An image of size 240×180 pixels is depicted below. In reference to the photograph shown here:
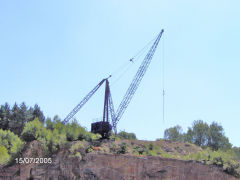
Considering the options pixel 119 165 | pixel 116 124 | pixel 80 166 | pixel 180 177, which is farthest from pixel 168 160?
pixel 116 124

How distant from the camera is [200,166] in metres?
25.4

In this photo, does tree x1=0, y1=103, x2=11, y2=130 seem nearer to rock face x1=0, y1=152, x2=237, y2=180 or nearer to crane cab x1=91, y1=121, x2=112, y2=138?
crane cab x1=91, y1=121, x2=112, y2=138

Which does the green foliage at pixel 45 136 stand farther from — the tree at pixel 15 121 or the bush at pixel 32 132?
the tree at pixel 15 121

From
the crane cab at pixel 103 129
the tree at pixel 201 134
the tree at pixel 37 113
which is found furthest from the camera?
the tree at pixel 201 134

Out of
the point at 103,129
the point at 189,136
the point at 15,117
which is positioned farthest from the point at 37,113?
the point at 189,136

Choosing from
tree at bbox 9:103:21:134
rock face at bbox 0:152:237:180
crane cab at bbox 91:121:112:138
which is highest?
tree at bbox 9:103:21:134

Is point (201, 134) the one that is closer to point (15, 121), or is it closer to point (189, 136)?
point (189, 136)

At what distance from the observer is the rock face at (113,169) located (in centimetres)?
2156

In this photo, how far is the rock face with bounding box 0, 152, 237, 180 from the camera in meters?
21.6

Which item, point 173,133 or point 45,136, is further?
point 173,133

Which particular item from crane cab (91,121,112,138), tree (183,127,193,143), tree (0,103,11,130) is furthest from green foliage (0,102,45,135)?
tree (183,127,193,143)

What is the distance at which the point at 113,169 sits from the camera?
2288 cm

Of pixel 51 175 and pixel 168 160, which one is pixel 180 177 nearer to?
A: pixel 168 160

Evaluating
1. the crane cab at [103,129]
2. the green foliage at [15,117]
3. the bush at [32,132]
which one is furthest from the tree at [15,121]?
the bush at [32,132]
